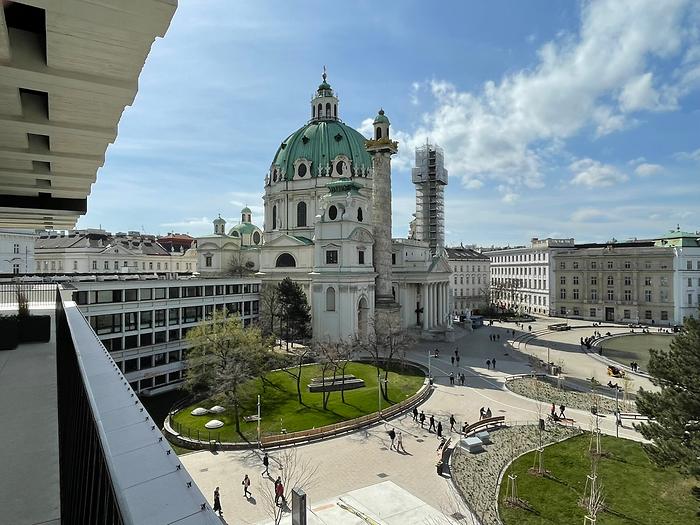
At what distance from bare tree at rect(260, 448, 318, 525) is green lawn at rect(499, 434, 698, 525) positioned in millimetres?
8805

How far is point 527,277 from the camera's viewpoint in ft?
303

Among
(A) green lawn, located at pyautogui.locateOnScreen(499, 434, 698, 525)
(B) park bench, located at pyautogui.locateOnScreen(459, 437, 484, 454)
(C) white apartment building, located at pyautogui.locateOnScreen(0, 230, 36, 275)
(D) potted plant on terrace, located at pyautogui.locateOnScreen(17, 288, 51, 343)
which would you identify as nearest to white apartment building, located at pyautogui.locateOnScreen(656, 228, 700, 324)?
(A) green lawn, located at pyautogui.locateOnScreen(499, 434, 698, 525)

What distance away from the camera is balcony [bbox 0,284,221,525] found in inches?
90.6

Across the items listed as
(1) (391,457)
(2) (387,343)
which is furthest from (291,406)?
(2) (387,343)

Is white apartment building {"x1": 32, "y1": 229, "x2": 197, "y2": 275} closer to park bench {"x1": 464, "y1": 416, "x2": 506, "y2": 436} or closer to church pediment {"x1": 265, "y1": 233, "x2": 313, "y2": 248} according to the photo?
church pediment {"x1": 265, "y1": 233, "x2": 313, "y2": 248}

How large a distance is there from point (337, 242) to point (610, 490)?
121 ft

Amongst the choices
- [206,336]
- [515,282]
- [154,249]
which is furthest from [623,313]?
[154,249]

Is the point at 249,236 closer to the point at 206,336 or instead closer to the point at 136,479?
the point at 206,336

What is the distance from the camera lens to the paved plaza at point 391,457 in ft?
62.7

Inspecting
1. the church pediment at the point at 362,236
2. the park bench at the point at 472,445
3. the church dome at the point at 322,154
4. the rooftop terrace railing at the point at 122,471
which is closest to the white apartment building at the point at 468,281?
the church dome at the point at 322,154

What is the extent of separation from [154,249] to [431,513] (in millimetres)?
81267

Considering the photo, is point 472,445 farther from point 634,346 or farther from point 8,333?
point 634,346

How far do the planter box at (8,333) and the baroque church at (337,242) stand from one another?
3921 centimetres

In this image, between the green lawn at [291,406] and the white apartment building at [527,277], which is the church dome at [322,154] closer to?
the green lawn at [291,406]
